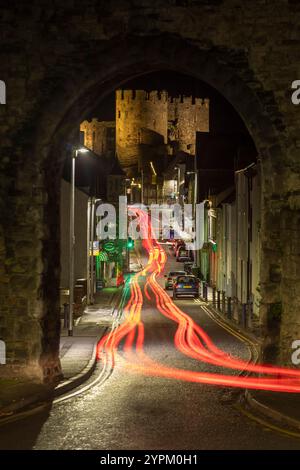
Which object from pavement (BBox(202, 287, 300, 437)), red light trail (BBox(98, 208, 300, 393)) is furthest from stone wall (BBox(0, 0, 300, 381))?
pavement (BBox(202, 287, 300, 437))

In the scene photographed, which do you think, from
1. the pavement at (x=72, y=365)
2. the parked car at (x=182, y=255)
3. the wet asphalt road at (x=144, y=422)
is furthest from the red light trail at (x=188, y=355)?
A: the parked car at (x=182, y=255)

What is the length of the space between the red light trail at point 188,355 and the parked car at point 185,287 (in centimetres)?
149

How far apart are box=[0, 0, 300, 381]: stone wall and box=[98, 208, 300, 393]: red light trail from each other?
73cm

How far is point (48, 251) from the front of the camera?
17.1 m

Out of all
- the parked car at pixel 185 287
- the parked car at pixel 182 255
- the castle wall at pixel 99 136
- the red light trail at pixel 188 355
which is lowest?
the red light trail at pixel 188 355

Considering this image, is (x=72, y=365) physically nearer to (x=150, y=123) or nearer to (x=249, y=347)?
(x=249, y=347)

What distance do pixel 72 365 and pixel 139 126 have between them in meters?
113

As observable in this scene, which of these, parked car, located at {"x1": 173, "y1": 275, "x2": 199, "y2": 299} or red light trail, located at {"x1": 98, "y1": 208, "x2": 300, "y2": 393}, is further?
parked car, located at {"x1": 173, "y1": 275, "x2": 199, "y2": 299}

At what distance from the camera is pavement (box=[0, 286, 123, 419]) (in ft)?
47.9

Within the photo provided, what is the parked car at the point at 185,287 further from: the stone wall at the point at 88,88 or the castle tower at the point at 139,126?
the castle tower at the point at 139,126

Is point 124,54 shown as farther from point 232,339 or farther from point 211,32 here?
point 232,339

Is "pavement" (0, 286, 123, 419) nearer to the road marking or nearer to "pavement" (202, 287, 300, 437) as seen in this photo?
the road marking

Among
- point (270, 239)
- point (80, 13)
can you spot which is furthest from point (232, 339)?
point (80, 13)

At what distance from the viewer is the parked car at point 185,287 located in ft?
143
